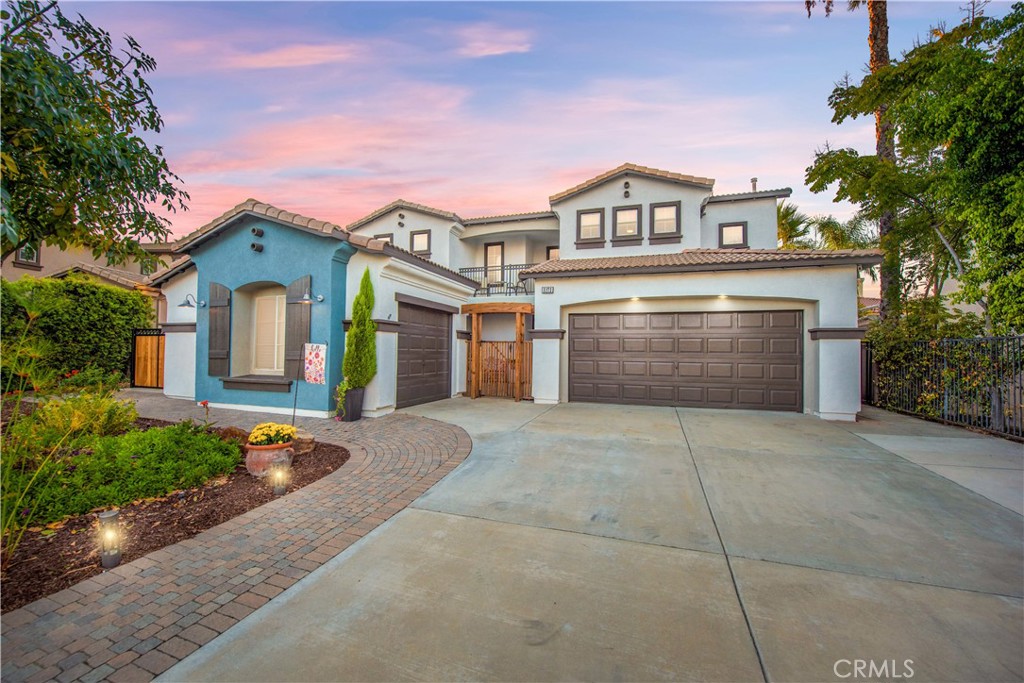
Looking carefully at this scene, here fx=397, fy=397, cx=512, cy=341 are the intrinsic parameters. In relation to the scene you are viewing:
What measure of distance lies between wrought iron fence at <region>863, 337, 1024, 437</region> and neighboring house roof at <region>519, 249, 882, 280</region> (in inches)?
97.4

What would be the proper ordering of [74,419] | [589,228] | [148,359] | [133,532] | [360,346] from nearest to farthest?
[133,532], [74,419], [360,346], [148,359], [589,228]

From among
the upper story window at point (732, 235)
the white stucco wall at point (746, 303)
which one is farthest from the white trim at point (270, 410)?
the upper story window at point (732, 235)

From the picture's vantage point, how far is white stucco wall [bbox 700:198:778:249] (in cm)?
1482

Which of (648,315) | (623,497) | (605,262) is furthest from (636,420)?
(605,262)

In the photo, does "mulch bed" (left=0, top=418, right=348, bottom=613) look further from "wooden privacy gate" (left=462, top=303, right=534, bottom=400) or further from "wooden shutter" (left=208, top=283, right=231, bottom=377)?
"wooden privacy gate" (left=462, top=303, right=534, bottom=400)

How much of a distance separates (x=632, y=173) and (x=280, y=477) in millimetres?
14895

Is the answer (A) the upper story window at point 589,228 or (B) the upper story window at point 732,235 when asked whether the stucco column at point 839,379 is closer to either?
(B) the upper story window at point 732,235

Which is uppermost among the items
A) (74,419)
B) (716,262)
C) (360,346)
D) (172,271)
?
(716,262)

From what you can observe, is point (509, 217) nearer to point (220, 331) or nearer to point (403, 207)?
point (403, 207)

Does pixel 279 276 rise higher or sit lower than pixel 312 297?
higher

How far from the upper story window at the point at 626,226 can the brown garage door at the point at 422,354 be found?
7370 millimetres

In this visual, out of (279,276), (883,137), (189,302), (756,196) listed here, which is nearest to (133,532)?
(279,276)

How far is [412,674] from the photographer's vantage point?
6.36 ft

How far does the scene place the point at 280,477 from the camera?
14.6ft
